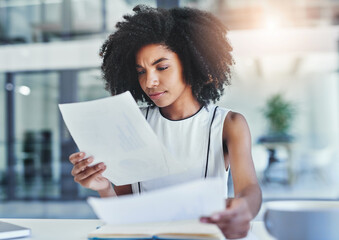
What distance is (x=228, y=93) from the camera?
3.98 metres

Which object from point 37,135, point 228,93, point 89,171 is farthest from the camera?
point 37,135

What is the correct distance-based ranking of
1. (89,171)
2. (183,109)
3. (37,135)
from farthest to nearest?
(37,135) < (183,109) < (89,171)

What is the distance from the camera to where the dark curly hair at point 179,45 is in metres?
1.07

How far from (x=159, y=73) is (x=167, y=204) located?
507mm

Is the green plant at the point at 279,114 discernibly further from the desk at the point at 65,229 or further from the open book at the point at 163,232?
the open book at the point at 163,232

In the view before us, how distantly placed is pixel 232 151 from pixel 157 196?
49cm

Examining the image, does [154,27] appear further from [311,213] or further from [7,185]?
[7,185]

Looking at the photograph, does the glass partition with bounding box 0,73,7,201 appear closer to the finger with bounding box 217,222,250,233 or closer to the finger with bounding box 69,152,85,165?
the finger with bounding box 69,152,85,165

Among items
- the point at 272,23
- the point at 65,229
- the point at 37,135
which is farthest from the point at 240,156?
the point at 37,135

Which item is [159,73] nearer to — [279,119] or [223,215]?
[223,215]

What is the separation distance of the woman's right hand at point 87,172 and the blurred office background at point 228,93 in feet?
9.91

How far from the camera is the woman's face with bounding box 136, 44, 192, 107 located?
1020mm

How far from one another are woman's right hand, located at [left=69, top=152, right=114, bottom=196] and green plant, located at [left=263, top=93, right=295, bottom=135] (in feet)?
11.4

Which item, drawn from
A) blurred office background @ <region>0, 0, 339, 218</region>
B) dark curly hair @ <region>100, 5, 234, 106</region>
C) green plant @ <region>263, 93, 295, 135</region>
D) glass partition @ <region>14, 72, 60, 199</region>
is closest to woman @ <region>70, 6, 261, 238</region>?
dark curly hair @ <region>100, 5, 234, 106</region>
